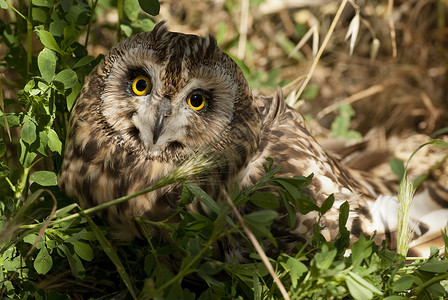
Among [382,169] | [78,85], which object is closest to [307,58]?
[382,169]

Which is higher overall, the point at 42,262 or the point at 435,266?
the point at 435,266

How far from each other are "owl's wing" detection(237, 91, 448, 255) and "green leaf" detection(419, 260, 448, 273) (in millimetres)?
353

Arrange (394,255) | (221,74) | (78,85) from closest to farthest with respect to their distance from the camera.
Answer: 1. (394,255)
2. (221,74)
3. (78,85)

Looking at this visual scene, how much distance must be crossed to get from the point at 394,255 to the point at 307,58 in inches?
85.8

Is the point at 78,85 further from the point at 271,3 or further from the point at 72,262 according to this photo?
the point at 271,3

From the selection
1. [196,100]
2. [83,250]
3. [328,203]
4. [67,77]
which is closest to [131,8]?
[67,77]

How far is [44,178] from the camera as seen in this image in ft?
5.25

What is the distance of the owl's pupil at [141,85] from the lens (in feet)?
4.77

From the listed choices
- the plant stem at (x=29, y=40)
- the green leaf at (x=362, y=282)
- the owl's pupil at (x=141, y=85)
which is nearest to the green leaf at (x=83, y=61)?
the plant stem at (x=29, y=40)

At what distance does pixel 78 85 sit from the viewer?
1.66 metres

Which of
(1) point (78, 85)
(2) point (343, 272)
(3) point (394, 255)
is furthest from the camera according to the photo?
(1) point (78, 85)

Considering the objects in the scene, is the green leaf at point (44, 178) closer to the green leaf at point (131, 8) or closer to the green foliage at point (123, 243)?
the green foliage at point (123, 243)

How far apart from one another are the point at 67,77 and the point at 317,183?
2.59 ft

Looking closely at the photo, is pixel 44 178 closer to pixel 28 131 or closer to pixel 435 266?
pixel 28 131
